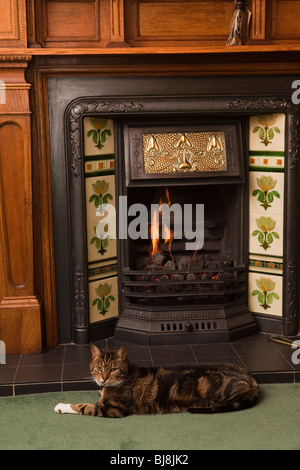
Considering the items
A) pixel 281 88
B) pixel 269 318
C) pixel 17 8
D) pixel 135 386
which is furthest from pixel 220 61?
pixel 135 386

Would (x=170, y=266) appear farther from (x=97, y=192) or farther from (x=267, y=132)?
(x=267, y=132)

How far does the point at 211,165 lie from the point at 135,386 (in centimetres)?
139

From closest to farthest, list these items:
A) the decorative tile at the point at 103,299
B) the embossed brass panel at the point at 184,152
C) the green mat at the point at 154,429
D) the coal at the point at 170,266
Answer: the green mat at the point at 154,429 → the embossed brass panel at the point at 184,152 → the decorative tile at the point at 103,299 → the coal at the point at 170,266

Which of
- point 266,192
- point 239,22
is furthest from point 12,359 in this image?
point 239,22

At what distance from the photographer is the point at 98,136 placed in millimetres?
4004

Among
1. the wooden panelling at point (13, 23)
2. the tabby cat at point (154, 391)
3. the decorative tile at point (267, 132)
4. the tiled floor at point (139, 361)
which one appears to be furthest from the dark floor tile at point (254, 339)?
the wooden panelling at point (13, 23)

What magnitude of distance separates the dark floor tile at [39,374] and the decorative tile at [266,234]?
1.37 m

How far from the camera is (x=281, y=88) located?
13.0 ft

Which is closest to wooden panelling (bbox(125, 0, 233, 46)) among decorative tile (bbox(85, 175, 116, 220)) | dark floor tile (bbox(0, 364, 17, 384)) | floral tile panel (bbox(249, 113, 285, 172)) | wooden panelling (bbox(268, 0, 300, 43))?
wooden panelling (bbox(268, 0, 300, 43))

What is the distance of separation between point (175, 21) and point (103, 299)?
5.33 ft

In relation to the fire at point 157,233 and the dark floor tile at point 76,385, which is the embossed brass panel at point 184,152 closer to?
the fire at point 157,233

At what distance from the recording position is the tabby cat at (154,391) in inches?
130
